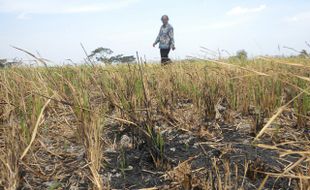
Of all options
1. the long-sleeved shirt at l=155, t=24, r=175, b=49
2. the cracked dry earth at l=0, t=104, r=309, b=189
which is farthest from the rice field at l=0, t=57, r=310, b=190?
the long-sleeved shirt at l=155, t=24, r=175, b=49

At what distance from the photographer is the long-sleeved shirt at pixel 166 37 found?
8758 millimetres

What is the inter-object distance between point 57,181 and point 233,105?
140cm

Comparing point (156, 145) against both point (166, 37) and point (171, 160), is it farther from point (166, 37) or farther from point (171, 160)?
point (166, 37)

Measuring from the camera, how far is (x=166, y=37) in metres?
8.79

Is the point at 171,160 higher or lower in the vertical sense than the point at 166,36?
lower

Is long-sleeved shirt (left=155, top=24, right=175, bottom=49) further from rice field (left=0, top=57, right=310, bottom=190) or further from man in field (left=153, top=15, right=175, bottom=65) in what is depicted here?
rice field (left=0, top=57, right=310, bottom=190)

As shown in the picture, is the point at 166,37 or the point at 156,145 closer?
the point at 156,145

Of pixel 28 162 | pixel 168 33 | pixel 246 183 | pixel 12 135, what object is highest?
pixel 168 33

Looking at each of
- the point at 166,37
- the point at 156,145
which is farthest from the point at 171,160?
the point at 166,37

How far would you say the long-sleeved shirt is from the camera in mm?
8758

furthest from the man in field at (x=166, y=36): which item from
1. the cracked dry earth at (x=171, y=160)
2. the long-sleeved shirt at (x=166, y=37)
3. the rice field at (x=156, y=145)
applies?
the cracked dry earth at (x=171, y=160)

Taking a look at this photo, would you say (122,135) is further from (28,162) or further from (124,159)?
(28,162)

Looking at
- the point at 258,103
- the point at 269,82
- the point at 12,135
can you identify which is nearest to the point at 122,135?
the point at 12,135

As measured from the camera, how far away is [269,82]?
9.42 feet
